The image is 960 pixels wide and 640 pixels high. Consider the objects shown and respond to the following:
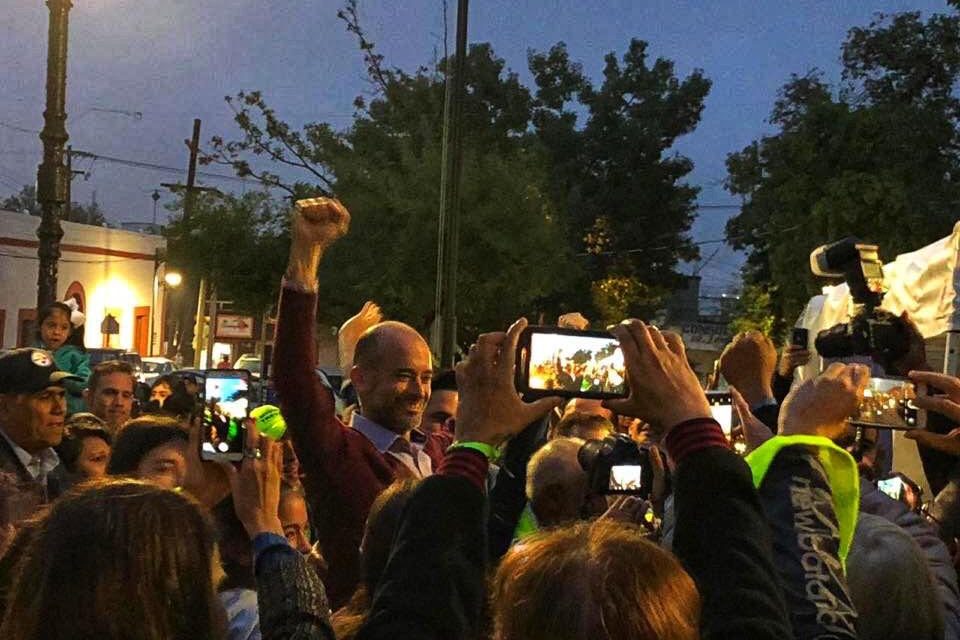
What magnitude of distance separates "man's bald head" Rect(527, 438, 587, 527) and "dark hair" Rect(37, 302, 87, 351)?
253 inches

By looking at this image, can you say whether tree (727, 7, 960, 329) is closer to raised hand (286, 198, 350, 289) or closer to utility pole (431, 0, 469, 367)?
utility pole (431, 0, 469, 367)

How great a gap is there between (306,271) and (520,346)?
144 centimetres

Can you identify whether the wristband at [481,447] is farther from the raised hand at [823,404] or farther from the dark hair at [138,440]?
the dark hair at [138,440]

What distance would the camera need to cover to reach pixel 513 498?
3773mm

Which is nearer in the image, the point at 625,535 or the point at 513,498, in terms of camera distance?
the point at 625,535

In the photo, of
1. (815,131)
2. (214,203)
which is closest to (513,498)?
(815,131)

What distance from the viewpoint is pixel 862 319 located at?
3.82 metres

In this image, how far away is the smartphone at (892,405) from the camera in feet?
10.5

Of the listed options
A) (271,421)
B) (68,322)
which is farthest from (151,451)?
(68,322)

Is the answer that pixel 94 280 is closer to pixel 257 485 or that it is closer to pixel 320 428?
pixel 320 428

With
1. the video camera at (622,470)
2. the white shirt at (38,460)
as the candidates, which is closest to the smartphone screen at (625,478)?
the video camera at (622,470)

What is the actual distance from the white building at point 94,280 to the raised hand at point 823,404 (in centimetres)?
2783

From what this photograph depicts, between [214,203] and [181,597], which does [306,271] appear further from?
[214,203]

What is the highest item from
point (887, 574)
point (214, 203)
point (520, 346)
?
point (214, 203)
